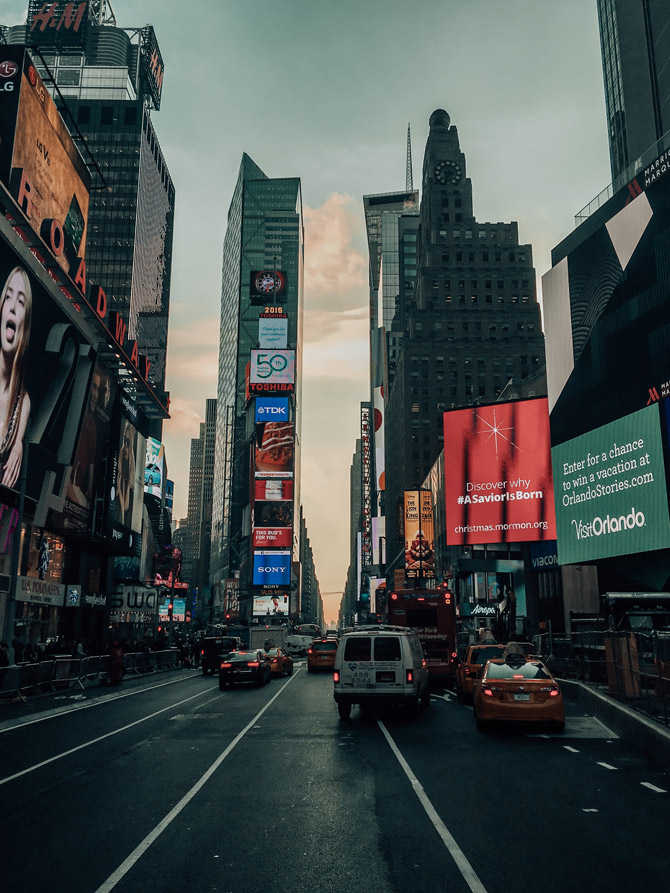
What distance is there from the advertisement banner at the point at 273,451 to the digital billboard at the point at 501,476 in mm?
91541

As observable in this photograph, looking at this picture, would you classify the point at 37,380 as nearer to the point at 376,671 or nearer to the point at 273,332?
the point at 376,671

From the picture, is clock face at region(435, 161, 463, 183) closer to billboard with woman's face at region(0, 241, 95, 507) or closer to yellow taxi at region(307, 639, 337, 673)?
billboard with woman's face at region(0, 241, 95, 507)

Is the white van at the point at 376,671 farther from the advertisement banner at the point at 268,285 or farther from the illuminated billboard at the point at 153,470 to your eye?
the advertisement banner at the point at 268,285

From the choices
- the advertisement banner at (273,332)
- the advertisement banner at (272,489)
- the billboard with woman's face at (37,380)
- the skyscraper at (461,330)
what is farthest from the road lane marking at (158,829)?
the advertisement banner at (273,332)

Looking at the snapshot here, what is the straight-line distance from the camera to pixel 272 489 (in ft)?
483

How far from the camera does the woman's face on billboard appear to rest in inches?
1355

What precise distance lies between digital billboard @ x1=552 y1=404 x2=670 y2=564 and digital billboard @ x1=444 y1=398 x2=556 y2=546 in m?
8.57

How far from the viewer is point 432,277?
136375 millimetres

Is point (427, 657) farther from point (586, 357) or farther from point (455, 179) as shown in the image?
point (455, 179)

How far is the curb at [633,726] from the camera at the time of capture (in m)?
11.7

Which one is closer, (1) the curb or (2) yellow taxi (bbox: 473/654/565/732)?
(1) the curb

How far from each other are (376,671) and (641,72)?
8021 centimetres

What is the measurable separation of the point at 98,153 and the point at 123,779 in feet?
539

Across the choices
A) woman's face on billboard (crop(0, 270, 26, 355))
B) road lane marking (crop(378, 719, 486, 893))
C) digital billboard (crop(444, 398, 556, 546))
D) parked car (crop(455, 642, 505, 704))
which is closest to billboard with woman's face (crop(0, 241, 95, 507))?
woman's face on billboard (crop(0, 270, 26, 355))
